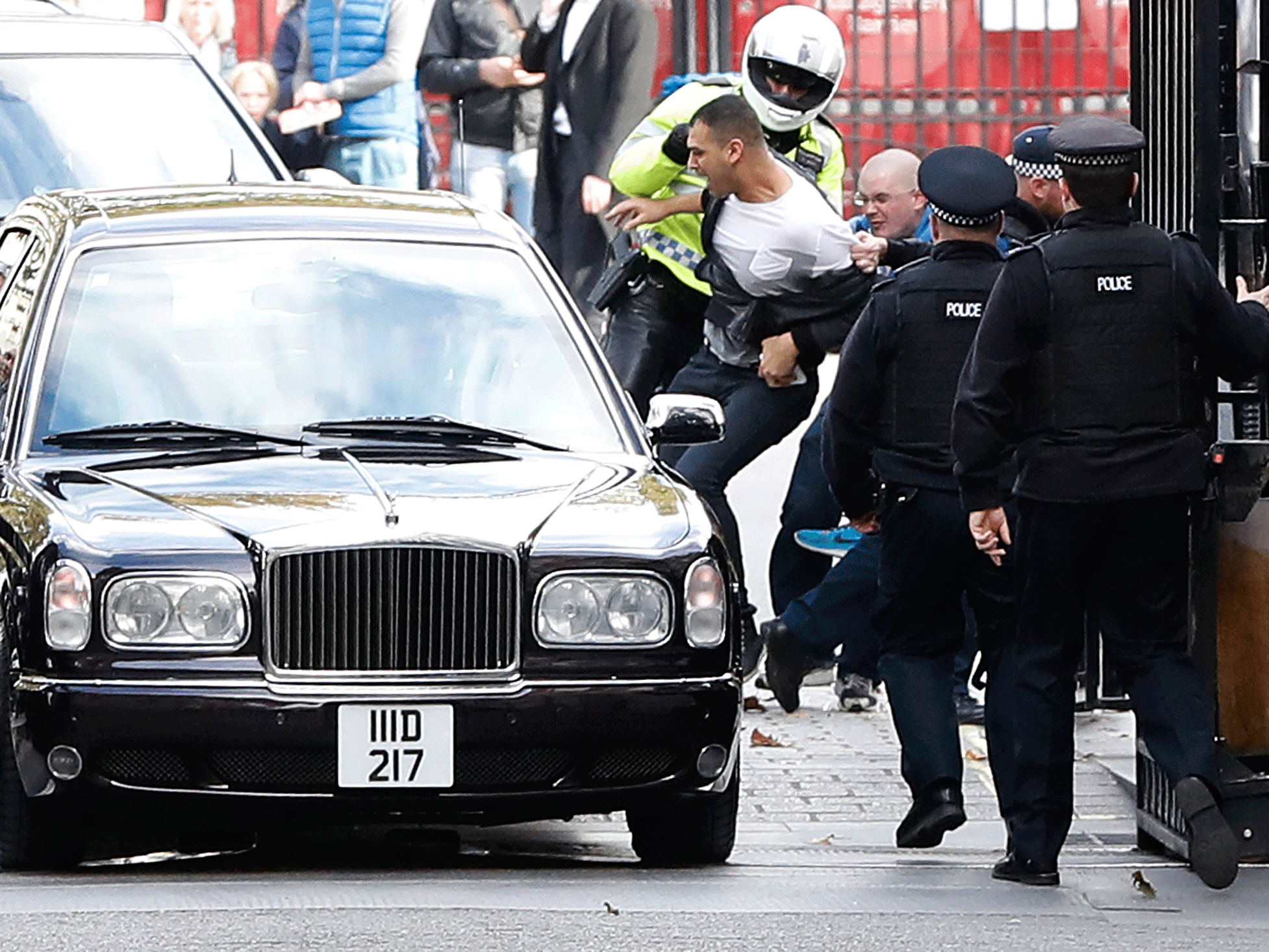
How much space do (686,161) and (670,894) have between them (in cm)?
455

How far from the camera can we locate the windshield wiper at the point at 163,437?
801 cm

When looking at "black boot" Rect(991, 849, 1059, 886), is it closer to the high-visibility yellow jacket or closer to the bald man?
the bald man

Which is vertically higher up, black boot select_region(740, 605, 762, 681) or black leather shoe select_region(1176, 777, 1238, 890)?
black leather shoe select_region(1176, 777, 1238, 890)

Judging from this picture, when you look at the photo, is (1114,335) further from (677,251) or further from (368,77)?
(368,77)

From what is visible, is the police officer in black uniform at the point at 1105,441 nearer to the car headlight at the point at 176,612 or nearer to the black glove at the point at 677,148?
the car headlight at the point at 176,612

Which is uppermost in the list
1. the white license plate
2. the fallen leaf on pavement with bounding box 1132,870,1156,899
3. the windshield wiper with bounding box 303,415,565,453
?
the windshield wiper with bounding box 303,415,565,453

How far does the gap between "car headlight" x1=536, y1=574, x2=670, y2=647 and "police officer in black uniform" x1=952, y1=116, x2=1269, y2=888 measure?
2.64ft

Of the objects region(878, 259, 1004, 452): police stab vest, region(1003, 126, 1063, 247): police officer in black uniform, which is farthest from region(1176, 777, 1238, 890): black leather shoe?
region(1003, 126, 1063, 247): police officer in black uniform

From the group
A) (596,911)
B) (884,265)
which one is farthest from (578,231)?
(596,911)

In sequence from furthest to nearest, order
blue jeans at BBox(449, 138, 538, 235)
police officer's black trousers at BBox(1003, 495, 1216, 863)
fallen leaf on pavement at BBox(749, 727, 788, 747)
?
blue jeans at BBox(449, 138, 538, 235)
fallen leaf on pavement at BBox(749, 727, 788, 747)
police officer's black trousers at BBox(1003, 495, 1216, 863)

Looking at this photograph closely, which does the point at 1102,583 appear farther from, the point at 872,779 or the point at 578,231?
the point at 578,231

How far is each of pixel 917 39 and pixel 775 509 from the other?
3.44m

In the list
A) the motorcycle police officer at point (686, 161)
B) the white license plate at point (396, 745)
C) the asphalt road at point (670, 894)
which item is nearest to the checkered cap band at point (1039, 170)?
the motorcycle police officer at point (686, 161)

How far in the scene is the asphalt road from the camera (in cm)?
659
